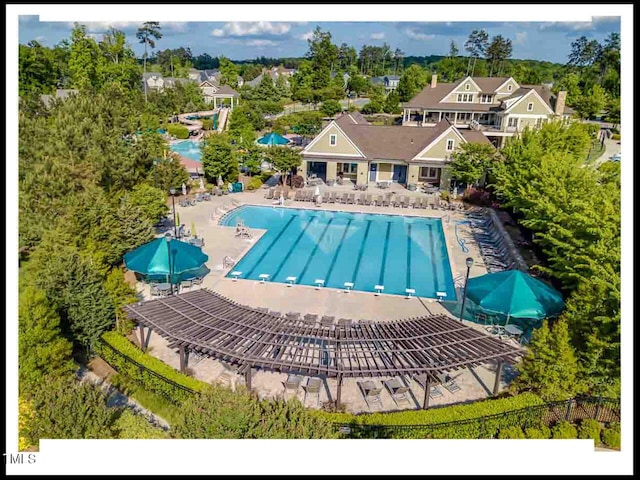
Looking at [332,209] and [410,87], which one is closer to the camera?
[332,209]

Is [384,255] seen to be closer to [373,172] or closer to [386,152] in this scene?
[386,152]

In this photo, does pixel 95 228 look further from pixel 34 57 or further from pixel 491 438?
pixel 34 57

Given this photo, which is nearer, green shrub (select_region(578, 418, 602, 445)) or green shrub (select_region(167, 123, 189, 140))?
green shrub (select_region(578, 418, 602, 445))

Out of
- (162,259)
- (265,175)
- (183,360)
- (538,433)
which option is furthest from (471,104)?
(183,360)

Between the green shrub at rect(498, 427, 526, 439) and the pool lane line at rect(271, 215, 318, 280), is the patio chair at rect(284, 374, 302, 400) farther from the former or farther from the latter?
the pool lane line at rect(271, 215, 318, 280)

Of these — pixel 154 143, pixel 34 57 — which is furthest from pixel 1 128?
pixel 34 57

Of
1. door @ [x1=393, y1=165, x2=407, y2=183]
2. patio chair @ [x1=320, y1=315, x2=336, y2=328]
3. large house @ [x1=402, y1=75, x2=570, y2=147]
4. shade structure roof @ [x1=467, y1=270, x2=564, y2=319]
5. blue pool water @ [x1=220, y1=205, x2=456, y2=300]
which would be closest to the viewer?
shade structure roof @ [x1=467, y1=270, x2=564, y2=319]

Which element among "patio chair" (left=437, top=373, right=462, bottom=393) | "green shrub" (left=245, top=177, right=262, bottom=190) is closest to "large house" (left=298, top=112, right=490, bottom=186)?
"green shrub" (left=245, top=177, right=262, bottom=190)
